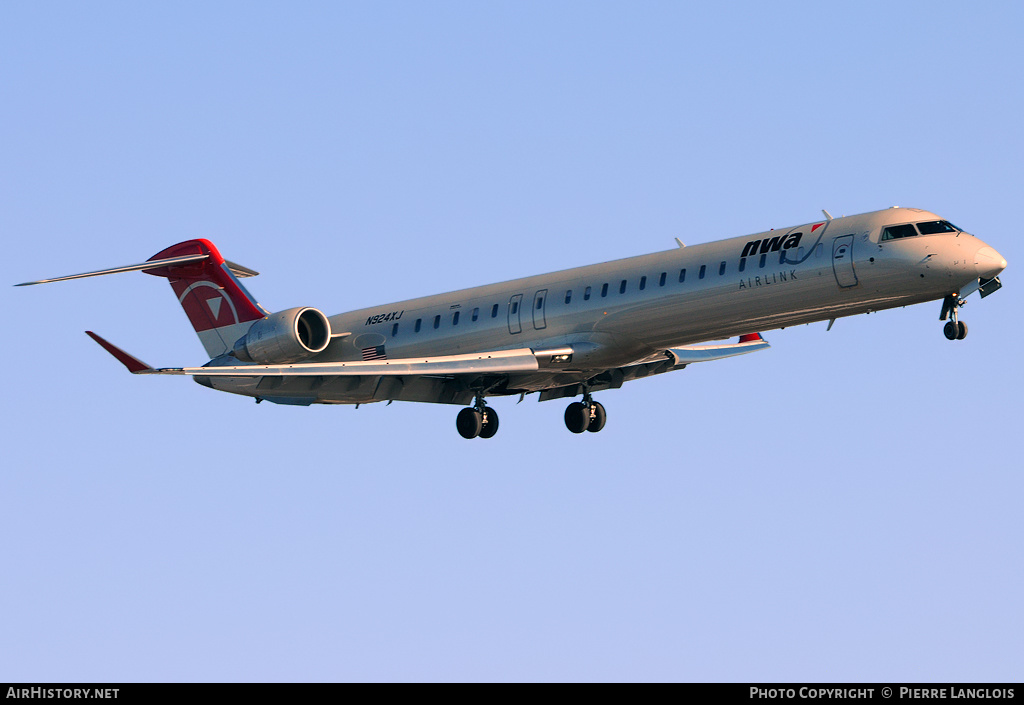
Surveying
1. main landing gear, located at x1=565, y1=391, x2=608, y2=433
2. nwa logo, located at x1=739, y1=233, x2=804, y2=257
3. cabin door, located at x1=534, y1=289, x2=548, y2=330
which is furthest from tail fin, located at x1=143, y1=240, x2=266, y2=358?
nwa logo, located at x1=739, y1=233, x2=804, y2=257

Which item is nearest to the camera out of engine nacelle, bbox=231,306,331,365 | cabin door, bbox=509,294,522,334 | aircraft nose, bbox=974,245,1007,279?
aircraft nose, bbox=974,245,1007,279

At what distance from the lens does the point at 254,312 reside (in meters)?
37.1

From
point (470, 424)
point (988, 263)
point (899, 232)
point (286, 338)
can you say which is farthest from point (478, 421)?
point (988, 263)

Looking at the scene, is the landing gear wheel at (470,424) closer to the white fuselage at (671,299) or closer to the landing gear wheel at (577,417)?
the white fuselage at (671,299)

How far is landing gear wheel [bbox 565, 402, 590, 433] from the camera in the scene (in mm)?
33375

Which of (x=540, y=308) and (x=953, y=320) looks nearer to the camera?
(x=953, y=320)

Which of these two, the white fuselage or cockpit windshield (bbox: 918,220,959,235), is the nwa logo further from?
cockpit windshield (bbox: 918,220,959,235)

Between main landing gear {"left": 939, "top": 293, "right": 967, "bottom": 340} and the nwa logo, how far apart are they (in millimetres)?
3114

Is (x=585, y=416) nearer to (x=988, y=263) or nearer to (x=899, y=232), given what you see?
Result: (x=899, y=232)

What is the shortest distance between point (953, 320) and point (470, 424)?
35.2ft

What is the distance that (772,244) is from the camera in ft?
95.5
